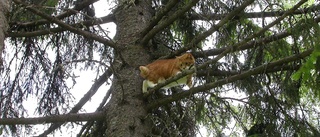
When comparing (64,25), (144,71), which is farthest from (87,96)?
(64,25)

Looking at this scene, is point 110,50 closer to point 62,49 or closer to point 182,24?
point 62,49

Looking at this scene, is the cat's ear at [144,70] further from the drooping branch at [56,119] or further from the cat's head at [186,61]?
the drooping branch at [56,119]

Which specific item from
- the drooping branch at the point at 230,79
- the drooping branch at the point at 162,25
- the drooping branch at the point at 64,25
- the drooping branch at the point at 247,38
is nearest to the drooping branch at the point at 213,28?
the drooping branch at the point at 247,38

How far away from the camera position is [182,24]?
18.7 ft

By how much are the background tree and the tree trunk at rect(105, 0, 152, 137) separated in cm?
1

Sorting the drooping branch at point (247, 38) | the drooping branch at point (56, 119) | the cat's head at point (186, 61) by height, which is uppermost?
the cat's head at point (186, 61)

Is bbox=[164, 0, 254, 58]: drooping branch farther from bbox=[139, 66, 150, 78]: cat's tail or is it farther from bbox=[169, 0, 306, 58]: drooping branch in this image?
bbox=[139, 66, 150, 78]: cat's tail

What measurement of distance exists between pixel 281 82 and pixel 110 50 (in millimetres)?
2238

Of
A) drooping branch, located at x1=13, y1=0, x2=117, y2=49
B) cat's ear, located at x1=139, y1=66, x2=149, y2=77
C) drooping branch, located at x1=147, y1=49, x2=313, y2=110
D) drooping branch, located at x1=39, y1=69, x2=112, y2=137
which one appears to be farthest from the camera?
drooping branch, located at x1=39, y1=69, x2=112, y2=137

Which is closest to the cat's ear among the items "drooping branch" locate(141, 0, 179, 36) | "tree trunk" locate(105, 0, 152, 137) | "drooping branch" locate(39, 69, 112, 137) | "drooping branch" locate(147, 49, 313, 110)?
"tree trunk" locate(105, 0, 152, 137)

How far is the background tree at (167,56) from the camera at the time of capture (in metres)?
3.97

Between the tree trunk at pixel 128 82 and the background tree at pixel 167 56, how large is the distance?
11mm

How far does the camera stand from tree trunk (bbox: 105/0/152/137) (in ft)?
13.7

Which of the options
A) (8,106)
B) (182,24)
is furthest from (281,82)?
(8,106)
